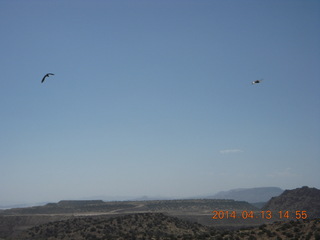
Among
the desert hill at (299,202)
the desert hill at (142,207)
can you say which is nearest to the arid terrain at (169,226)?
the desert hill at (299,202)

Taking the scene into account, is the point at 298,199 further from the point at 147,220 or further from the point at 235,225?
the point at 147,220

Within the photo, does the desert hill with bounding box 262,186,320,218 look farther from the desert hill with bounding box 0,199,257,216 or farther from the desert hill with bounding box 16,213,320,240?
the desert hill with bounding box 16,213,320,240

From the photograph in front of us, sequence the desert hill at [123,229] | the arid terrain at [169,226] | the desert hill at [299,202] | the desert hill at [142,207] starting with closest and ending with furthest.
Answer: the arid terrain at [169,226] → the desert hill at [123,229] → the desert hill at [299,202] → the desert hill at [142,207]

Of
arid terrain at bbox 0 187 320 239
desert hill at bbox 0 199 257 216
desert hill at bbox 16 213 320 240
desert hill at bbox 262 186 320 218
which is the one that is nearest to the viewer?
arid terrain at bbox 0 187 320 239

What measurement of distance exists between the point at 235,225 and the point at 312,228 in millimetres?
61291

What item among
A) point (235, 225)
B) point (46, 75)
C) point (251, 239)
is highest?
point (46, 75)

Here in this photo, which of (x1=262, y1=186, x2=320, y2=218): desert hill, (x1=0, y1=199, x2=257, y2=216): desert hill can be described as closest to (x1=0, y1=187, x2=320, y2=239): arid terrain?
(x1=262, y1=186, x2=320, y2=218): desert hill

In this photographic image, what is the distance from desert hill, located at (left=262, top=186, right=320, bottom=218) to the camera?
12912 centimetres

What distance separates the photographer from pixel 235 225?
93812 millimetres

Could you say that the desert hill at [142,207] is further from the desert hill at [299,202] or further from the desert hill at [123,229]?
the desert hill at [123,229]

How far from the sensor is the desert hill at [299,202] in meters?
129

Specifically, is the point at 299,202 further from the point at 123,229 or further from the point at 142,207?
the point at 123,229

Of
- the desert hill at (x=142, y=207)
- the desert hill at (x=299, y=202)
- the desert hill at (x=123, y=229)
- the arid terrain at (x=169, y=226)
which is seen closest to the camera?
the arid terrain at (x=169, y=226)

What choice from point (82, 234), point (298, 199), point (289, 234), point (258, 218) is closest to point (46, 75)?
point (289, 234)
